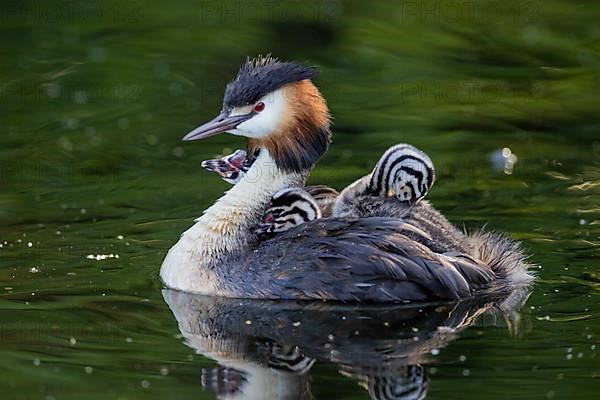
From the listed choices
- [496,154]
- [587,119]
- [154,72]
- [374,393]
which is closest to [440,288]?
[374,393]

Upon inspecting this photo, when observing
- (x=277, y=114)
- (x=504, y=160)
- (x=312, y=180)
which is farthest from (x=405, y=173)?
(x=504, y=160)

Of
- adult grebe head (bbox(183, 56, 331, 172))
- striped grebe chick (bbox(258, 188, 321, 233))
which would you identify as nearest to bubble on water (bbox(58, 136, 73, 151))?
adult grebe head (bbox(183, 56, 331, 172))

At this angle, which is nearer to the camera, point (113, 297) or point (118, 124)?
point (113, 297)

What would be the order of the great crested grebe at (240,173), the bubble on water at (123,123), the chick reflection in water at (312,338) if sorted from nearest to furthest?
the chick reflection in water at (312,338) → the great crested grebe at (240,173) → the bubble on water at (123,123)

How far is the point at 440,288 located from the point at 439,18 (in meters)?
7.54

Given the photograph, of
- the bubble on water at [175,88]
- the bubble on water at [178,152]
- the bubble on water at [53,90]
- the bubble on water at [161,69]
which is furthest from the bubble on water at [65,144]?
the bubble on water at [161,69]

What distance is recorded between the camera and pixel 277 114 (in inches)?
374

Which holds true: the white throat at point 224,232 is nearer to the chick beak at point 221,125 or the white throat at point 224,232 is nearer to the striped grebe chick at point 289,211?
the striped grebe chick at point 289,211

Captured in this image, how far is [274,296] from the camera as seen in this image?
9141 millimetres

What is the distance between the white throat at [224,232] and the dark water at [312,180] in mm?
177

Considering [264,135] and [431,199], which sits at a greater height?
[264,135]

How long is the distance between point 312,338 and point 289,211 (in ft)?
4.40

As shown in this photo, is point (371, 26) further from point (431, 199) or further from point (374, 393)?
point (374, 393)

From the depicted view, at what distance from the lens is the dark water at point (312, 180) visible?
309 inches
